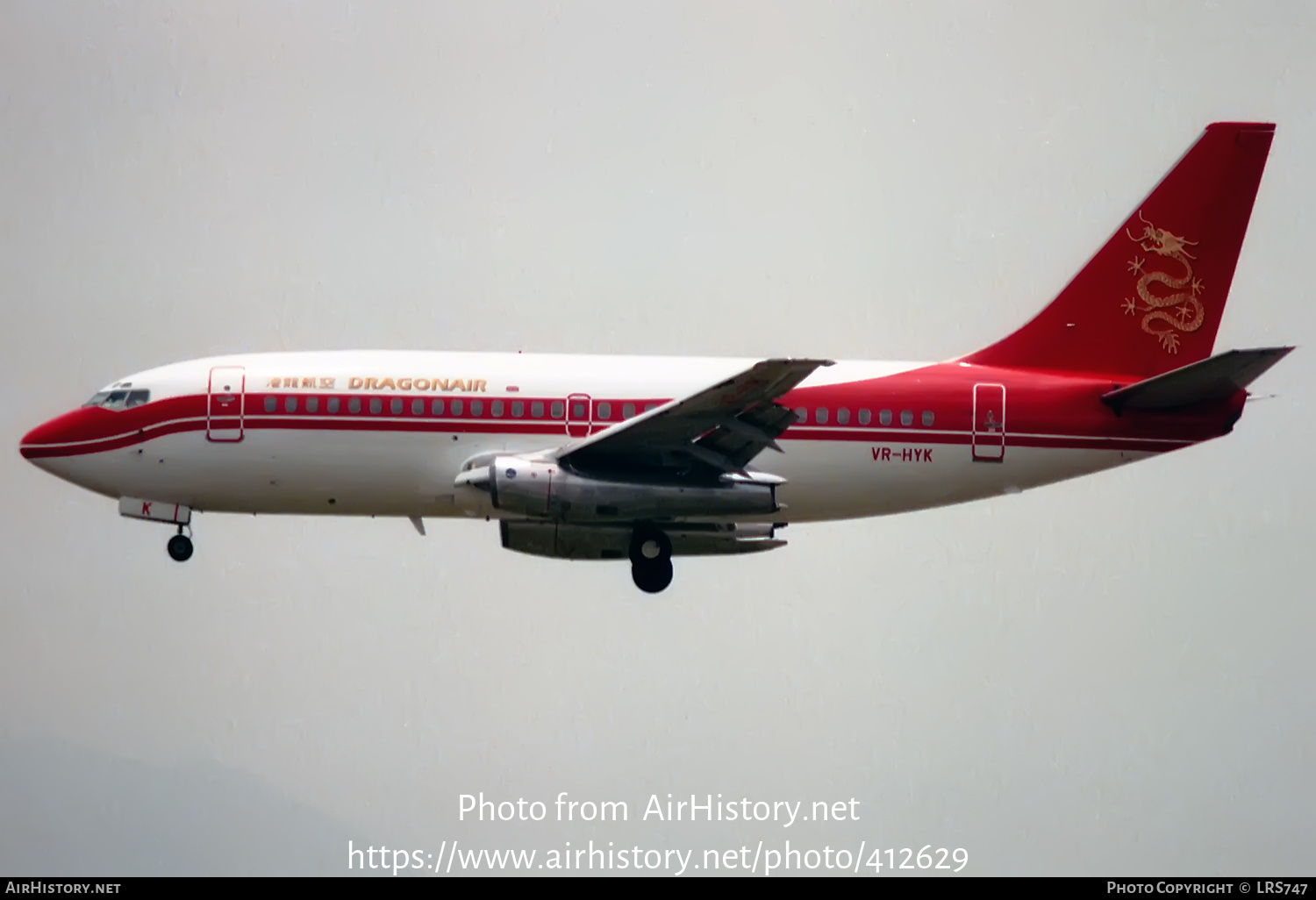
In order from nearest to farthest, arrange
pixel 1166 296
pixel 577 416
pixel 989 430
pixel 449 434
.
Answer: pixel 449 434 < pixel 577 416 < pixel 989 430 < pixel 1166 296

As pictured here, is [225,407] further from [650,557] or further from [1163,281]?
[1163,281]

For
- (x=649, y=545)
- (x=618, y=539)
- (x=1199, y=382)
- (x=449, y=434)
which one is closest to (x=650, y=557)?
(x=649, y=545)

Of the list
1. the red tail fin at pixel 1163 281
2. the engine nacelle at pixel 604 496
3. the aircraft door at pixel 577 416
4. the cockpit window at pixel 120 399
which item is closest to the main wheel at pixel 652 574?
the engine nacelle at pixel 604 496

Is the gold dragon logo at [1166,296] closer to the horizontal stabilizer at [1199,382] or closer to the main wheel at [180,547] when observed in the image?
the horizontal stabilizer at [1199,382]

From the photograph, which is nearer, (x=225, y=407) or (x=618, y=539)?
(x=225, y=407)

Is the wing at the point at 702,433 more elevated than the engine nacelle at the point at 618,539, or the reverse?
the wing at the point at 702,433

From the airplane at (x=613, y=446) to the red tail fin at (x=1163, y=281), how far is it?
0.10 m

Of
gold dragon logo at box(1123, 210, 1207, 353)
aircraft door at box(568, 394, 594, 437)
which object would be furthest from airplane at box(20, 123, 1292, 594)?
gold dragon logo at box(1123, 210, 1207, 353)

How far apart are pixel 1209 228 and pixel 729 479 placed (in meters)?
13.3

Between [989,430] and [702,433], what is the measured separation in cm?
684

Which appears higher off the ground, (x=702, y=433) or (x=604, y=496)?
(x=702, y=433)

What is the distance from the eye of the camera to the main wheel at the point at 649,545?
40.1 meters

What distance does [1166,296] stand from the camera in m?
42.6

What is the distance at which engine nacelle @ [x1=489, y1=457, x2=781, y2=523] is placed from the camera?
124ft
